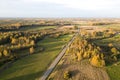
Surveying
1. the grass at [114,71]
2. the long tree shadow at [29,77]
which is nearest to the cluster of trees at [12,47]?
the long tree shadow at [29,77]

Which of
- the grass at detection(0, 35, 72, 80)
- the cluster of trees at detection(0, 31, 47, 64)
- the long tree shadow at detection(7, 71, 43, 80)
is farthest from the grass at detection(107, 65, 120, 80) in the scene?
the cluster of trees at detection(0, 31, 47, 64)

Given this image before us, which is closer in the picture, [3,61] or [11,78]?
[11,78]

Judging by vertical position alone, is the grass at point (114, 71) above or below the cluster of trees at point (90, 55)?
below

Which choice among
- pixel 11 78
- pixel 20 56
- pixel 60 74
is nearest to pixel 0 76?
pixel 11 78

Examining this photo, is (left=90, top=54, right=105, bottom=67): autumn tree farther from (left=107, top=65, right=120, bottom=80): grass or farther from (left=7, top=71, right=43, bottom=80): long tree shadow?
(left=7, top=71, right=43, bottom=80): long tree shadow

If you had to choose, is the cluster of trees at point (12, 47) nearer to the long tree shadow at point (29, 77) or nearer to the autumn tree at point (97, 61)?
the long tree shadow at point (29, 77)

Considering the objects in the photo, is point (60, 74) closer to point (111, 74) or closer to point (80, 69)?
point (80, 69)

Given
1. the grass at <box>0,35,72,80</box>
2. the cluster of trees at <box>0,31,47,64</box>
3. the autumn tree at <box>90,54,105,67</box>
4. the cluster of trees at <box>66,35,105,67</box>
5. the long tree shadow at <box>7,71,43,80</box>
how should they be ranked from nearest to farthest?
1. the long tree shadow at <box>7,71,43,80</box>
2. the grass at <box>0,35,72,80</box>
3. the autumn tree at <box>90,54,105,67</box>
4. the cluster of trees at <box>66,35,105,67</box>
5. the cluster of trees at <box>0,31,47,64</box>

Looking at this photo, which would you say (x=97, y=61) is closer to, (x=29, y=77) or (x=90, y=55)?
(x=90, y=55)

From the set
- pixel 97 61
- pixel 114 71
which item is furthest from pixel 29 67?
pixel 114 71

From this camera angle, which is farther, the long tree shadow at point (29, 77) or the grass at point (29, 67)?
the grass at point (29, 67)

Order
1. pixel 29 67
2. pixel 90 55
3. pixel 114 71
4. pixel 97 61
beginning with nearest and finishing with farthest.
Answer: pixel 114 71 → pixel 29 67 → pixel 97 61 → pixel 90 55
